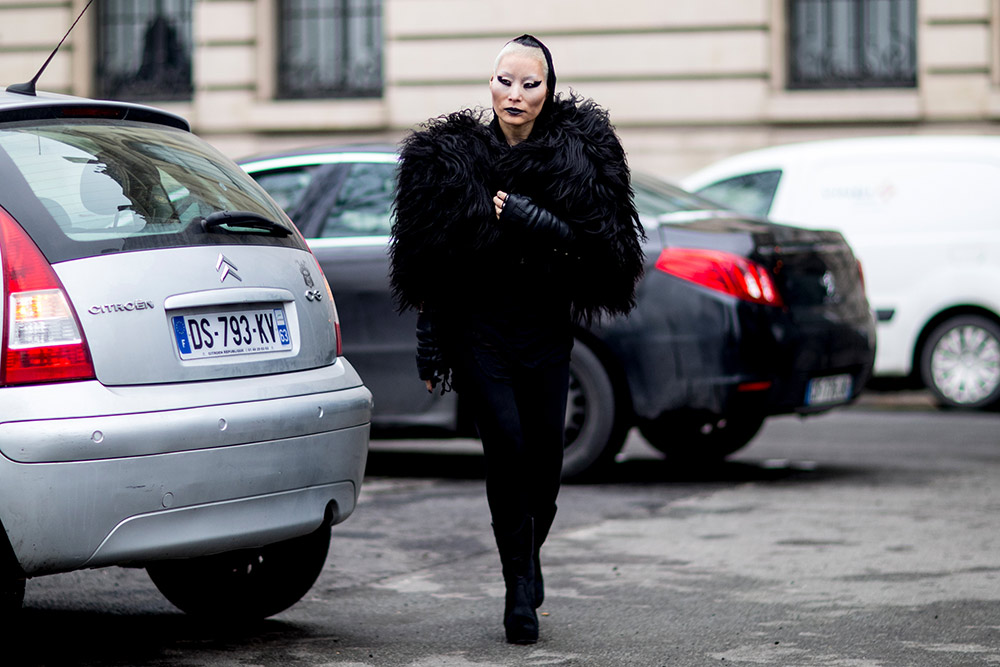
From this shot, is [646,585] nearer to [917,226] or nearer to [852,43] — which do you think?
[917,226]

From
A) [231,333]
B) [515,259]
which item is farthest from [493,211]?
[231,333]

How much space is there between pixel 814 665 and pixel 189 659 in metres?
1.62

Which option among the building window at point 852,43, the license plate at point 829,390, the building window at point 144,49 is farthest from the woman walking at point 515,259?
the building window at point 144,49

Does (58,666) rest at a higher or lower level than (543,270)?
lower

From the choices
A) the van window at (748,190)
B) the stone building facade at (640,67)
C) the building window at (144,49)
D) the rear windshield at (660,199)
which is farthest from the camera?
the building window at (144,49)

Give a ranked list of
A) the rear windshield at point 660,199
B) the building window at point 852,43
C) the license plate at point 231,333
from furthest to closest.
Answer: the building window at point 852,43 → the rear windshield at point 660,199 → the license plate at point 231,333

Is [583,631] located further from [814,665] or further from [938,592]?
[938,592]

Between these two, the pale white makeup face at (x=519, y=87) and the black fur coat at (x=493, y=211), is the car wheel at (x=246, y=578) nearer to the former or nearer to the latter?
the black fur coat at (x=493, y=211)

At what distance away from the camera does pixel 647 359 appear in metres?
7.34

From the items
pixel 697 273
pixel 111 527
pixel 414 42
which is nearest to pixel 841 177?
pixel 697 273

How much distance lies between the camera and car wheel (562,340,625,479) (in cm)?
739

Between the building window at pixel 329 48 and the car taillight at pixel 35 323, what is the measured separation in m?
13.8

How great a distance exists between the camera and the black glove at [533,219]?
445 centimetres

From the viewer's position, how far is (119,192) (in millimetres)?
4227
